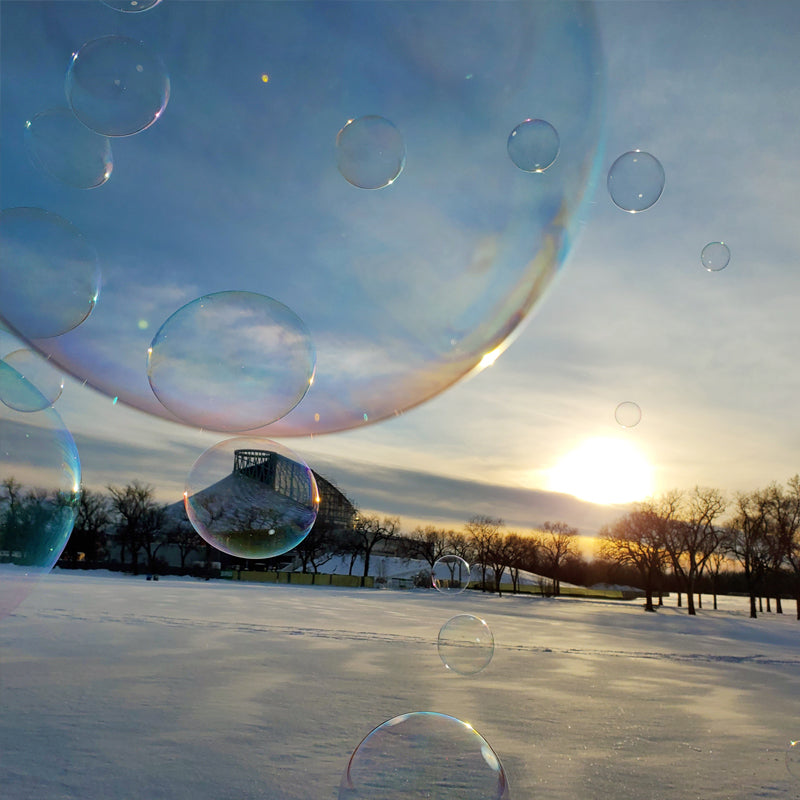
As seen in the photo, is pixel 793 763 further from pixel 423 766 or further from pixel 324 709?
pixel 324 709

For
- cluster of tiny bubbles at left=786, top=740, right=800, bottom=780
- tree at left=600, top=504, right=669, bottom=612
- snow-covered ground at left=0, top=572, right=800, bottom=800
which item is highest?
tree at left=600, top=504, right=669, bottom=612

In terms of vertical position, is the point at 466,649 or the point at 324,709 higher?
the point at 466,649

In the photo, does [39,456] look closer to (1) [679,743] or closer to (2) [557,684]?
(1) [679,743]

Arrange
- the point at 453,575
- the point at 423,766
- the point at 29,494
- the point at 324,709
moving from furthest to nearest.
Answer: the point at 453,575
the point at 324,709
the point at 29,494
the point at 423,766

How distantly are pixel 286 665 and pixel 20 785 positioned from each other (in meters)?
5.70

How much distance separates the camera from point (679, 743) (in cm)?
751

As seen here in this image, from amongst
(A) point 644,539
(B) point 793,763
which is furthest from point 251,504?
(A) point 644,539

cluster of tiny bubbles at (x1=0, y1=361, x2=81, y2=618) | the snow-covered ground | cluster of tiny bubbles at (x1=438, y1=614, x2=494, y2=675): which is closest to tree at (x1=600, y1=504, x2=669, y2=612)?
the snow-covered ground

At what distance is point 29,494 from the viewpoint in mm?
5477

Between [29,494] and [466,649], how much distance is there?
9340mm

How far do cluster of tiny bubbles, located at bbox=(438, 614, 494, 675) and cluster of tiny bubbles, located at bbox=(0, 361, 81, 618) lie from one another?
242 inches

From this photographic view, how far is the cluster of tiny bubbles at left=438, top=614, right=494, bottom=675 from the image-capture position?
10672mm

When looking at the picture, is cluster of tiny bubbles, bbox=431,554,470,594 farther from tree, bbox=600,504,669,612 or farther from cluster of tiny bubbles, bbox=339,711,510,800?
tree, bbox=600,504,669,612

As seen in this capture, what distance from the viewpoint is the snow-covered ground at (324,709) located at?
5.97 metres
